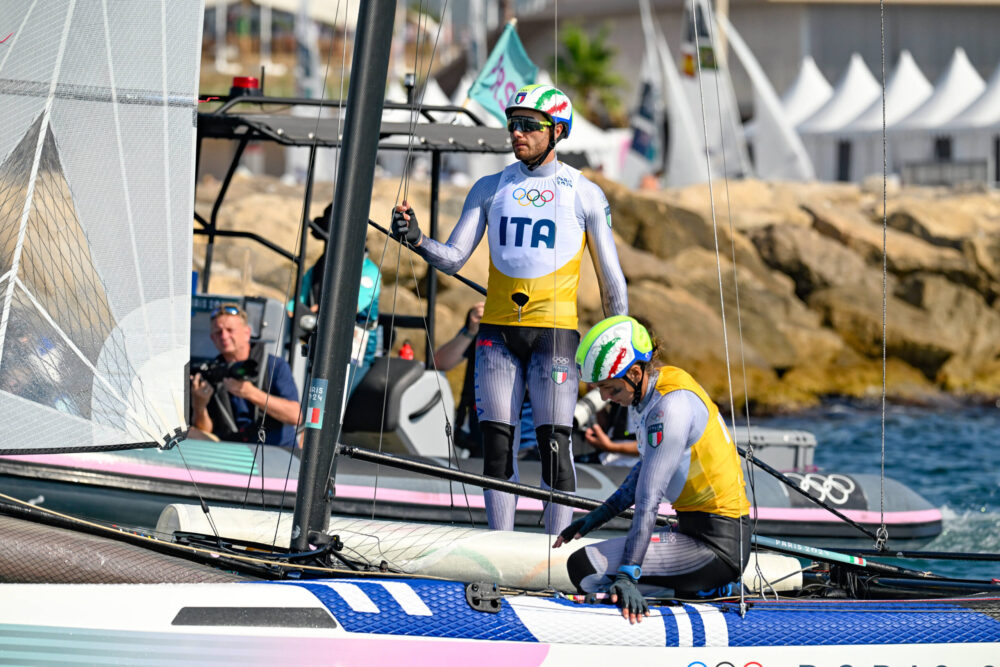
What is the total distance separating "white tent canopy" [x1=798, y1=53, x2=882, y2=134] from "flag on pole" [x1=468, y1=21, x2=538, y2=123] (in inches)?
1312

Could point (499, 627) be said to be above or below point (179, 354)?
below

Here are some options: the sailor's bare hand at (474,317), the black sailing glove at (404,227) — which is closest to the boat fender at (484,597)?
the black sailing glove at (404,227)

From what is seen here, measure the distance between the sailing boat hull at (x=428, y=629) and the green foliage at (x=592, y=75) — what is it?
49475mm

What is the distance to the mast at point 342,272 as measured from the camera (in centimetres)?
497

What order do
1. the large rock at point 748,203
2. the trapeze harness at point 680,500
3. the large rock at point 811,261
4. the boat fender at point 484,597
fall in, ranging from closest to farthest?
1. the boat fender at point 484,597
2. the trapeze harness at point 680,500
3. the large rock at point 811,261
4. the large rock at point 748,203

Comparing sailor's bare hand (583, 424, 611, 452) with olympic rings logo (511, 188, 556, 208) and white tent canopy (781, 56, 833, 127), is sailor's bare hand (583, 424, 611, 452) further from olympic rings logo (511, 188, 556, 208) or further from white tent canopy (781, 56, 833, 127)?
white tent canopy (781, 56, 833, 127)

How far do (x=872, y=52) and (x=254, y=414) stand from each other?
48481 millimetres

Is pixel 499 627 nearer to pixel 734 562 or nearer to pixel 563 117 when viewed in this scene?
pixel 734 562

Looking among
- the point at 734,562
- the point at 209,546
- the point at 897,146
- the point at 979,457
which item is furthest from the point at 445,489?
the point at 897,146

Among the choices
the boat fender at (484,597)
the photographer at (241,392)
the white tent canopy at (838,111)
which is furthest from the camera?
the white tent canopy at (838,111)

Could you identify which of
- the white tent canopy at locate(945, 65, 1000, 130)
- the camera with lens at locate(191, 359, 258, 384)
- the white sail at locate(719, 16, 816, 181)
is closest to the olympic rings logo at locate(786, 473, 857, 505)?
the camera with lens at locate(191, 359, 258, 384)

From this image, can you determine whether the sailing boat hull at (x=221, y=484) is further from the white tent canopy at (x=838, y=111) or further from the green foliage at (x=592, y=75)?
the green foliage at (x=592, y=75)

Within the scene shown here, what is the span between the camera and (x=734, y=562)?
16.1ft

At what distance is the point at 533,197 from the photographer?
19.6ft
